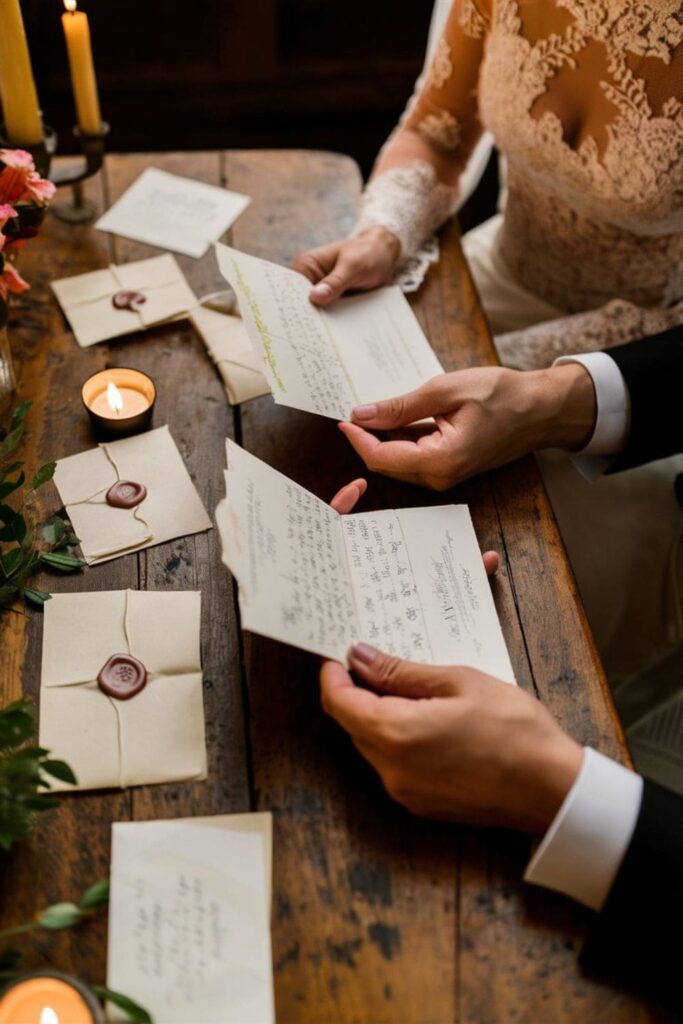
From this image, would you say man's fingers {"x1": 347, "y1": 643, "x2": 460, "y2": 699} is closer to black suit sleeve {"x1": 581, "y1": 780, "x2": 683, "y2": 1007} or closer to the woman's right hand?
black suit sleeve {"x1": 581, "y1": 780, "x2": 683, "y2": 1007}

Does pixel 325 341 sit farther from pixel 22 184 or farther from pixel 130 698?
pixel 130 698

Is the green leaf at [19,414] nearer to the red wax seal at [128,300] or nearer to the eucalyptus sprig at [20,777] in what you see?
Result: the red wax seal at [128,300]

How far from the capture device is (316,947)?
0.74m

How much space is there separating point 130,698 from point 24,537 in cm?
23

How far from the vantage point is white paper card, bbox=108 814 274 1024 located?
71cm

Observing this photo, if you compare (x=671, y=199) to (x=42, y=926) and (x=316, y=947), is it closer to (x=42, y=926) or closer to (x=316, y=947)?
(x=316, y=947)

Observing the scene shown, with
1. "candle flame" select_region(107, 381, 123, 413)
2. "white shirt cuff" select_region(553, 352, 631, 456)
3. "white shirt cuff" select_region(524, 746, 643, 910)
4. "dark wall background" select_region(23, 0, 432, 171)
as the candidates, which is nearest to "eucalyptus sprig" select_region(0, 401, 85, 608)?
"candle flame" select_region(107, 381, 123, 413)

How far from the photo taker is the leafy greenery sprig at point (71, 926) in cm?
68

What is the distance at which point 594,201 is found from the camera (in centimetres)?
137

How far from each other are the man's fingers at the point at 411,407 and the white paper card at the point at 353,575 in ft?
0.45

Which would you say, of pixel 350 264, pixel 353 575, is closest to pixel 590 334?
pixel 350 264

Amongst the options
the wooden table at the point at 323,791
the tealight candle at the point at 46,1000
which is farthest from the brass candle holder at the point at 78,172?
the tealight candle at the point at 46,1000

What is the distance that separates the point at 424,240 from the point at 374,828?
0.96 metres

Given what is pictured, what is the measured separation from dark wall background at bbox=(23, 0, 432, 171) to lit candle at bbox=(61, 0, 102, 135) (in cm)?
120
